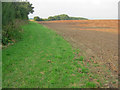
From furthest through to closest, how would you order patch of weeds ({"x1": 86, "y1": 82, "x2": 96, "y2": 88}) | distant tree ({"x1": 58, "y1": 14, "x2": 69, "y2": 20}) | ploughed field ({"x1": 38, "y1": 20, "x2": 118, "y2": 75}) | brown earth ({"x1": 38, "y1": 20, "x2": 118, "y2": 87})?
distant tree ({"x1": 58, "y1": 14, "x2": 69, "y2": 20}) < ploughed field ({"x1": 38, "y1": 20, "x2": 118, "y2": 75}) < brown earth ({"x1": 38, "y1": 20, "x2": 118, "y2": 87}) < patch of weeds ({"x1": 86, "y1": 82, "x2": 96, "y2": 88})

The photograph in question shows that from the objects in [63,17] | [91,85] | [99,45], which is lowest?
[91,85]

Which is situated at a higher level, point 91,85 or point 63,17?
point 63,17

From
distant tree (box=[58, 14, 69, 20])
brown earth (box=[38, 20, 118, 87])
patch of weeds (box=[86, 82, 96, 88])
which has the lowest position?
patch of weeds (box=[86, 82, 96, 88])

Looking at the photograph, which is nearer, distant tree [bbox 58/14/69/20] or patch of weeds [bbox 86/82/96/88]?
patch of weeds [bbox 86/82/96/88]

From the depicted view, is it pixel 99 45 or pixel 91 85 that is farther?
pixel 99 45

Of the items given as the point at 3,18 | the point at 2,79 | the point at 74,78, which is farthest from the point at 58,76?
the point at 3,18

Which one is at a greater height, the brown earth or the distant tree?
the distant tree

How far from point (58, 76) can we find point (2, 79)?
74.7 inches

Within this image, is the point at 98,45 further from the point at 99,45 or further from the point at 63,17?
the point at 63,17

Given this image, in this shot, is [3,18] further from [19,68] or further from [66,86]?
[66,86]

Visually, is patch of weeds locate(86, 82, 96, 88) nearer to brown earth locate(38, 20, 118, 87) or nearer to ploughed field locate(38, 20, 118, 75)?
brown earth locate(38, 20, 118, 87)

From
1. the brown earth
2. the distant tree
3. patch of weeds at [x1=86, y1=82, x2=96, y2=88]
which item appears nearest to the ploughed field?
the brown earth

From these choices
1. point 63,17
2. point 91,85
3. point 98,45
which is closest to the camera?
point 91,85

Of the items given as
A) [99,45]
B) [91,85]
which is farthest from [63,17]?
[91,85]
